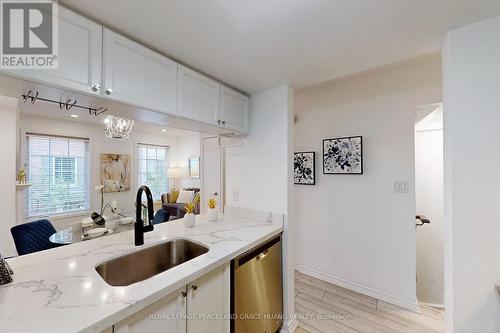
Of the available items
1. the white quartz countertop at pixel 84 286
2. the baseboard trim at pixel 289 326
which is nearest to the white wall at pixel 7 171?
the white quartz countertop at pixel 84 286

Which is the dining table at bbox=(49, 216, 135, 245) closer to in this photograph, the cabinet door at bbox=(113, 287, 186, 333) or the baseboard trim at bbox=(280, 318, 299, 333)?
the cabinet door at bbox=(113, 287, 186, 333)

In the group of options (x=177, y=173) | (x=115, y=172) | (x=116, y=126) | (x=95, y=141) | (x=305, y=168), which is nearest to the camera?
(x=305, y=168)

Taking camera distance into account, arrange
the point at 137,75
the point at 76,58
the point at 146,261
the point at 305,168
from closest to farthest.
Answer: the point at 76,58, the point at 137,75, the point at 146,261, the point at 305,168

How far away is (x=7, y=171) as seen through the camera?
2.93 metres

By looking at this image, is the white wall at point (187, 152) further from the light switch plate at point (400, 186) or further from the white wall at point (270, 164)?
the light switch plate at point (400, 186)

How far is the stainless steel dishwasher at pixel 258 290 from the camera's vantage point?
137 cm

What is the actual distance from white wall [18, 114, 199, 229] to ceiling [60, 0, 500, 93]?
4378 millimetres

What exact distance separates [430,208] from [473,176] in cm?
179

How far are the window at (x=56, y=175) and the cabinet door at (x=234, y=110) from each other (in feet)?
13.9

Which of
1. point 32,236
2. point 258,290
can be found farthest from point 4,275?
point 32,236

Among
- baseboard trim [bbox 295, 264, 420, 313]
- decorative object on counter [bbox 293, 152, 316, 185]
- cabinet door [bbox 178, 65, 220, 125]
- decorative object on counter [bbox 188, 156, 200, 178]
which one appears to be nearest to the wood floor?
baseboard trim [bbox 295, 264, 420, 313]

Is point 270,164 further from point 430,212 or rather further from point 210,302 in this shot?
point 430,212

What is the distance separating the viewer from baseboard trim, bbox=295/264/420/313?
211cm

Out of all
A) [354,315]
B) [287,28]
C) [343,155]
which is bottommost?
[354,315]
